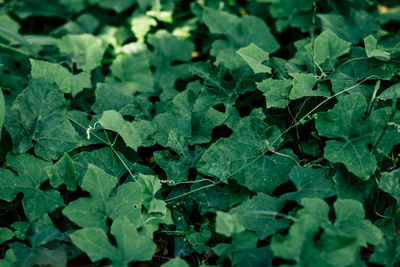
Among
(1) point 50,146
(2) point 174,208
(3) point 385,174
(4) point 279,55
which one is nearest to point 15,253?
(1) point 50,146

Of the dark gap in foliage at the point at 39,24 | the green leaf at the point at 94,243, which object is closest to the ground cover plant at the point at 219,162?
the green leaf at the point at 94,243

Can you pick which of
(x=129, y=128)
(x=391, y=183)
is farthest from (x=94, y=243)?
(x=391, y=183)

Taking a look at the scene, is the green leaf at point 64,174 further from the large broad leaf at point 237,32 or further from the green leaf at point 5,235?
the large broad leaf at point 237,32

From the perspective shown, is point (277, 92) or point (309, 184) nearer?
point (309, 184)

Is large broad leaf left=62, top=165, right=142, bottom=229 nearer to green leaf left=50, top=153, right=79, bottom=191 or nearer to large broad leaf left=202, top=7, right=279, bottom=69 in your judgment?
green leaf left=50, top=153, right=79, bottom=191

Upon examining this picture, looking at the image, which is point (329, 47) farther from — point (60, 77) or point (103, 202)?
point (60, 77)

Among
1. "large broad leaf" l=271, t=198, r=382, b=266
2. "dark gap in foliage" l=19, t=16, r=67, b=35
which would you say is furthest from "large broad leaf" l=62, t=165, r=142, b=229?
"dark gap in foliage" l=19, t=16, r=67, b=35
